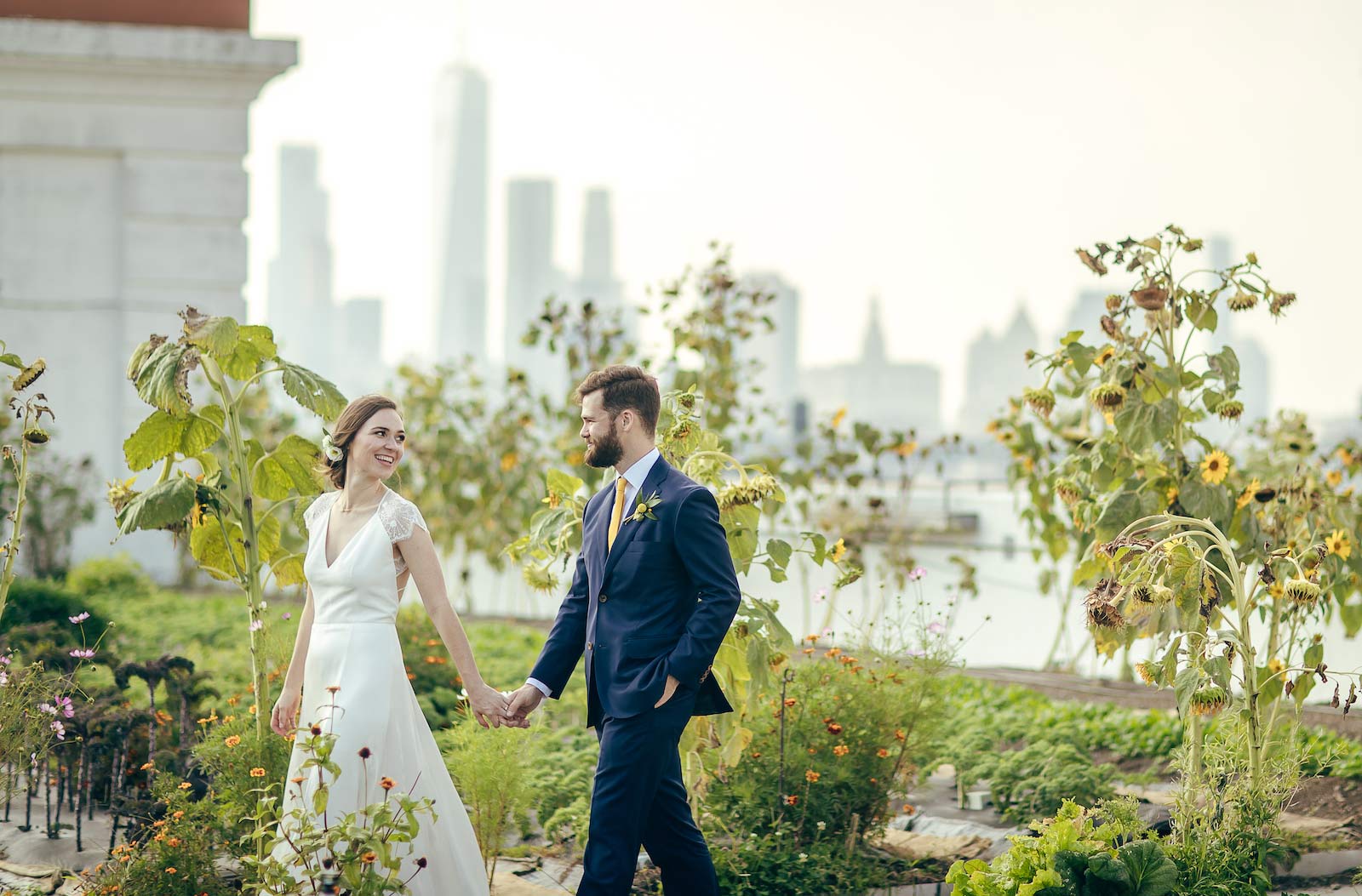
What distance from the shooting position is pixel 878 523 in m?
→ 9.12

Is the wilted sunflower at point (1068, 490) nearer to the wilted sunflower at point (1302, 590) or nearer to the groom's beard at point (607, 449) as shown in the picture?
the wilted sunflower at point (1302, 590)

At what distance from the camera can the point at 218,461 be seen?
4.67 meters

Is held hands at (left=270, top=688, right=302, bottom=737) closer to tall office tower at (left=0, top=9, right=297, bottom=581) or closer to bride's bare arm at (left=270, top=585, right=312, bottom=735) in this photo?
bride's bare arm at (left=270, top=585, right=312, bottom=735)

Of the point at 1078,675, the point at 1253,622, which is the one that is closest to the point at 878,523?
the point at 1078,675

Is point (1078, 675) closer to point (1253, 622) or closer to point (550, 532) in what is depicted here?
point (1253, 622)

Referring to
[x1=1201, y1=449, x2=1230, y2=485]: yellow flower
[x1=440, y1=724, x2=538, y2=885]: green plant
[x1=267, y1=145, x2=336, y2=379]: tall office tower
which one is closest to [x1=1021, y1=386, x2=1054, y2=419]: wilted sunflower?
[x1=1201, y1=449, x2=1230, y2=485]: yellow flower

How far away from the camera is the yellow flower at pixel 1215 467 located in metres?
4.79

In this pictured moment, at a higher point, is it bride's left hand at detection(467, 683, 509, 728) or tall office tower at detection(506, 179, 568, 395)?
tall office tower at detection(506, 179, 568, 395)

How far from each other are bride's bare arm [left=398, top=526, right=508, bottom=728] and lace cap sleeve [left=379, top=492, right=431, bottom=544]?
2cm

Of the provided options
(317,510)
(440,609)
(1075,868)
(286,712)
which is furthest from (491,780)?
(1075,868)

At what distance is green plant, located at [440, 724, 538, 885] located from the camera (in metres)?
4.16

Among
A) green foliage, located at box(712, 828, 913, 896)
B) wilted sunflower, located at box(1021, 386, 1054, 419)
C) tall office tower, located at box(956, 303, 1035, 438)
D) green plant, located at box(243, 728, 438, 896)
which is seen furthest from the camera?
tall office tower, located at box(956, 303, 1035, 438)

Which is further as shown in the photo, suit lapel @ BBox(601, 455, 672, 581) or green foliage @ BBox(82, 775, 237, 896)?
green foliage @ BBox(82, 775, 237, 896)

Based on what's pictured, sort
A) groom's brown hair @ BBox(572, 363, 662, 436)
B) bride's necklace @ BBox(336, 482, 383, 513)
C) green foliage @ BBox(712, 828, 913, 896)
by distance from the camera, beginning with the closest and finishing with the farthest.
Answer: groom's brown hair @ BBox(572, 363, 662, 436) → bride's necklace @ BBox(336, 482, 383, 513) → green foliage @ BBox(712, 828, 913, 896)
